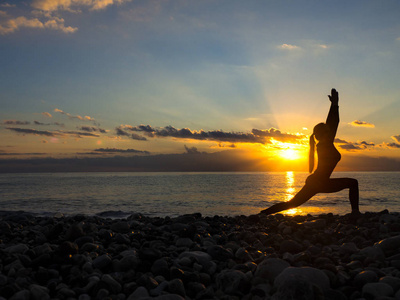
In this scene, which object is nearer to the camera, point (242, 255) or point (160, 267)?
point (160, 267)

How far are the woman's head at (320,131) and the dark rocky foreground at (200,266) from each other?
248 centimetres

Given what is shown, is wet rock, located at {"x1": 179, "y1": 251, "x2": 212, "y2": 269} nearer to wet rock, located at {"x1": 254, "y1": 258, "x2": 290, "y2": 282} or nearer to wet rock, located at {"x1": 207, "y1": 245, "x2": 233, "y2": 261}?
wet rock, located at {"x1": 207, "y1": 245, "x2": 233, "y2": 261}

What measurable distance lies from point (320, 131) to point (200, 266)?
5252 millimetres

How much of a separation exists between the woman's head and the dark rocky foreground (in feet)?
8.14

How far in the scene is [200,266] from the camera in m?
5.23

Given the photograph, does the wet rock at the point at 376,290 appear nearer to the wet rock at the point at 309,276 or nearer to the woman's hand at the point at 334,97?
the wet rock at the point at 309,276

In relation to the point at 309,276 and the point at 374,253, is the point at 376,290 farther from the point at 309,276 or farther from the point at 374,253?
the point at 374,253

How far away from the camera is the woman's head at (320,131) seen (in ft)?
28.3

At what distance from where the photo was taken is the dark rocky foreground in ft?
13.7

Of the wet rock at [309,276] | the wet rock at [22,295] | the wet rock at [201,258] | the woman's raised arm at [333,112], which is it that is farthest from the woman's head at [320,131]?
the wet rock at [22,295]

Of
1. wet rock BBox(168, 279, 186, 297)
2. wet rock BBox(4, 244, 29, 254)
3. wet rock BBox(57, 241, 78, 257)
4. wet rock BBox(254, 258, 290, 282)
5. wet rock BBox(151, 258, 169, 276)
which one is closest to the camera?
wet rock BBox(168, 279, 186, 297)

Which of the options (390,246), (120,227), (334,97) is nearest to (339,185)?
(334,97)

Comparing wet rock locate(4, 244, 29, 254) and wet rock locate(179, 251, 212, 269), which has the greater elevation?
wet rock locate(179, 251, 212, 269)

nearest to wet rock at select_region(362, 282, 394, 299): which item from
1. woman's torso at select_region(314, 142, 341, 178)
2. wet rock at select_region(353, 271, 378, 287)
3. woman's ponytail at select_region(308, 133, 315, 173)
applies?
wet rock at select_region(353, 271, 378, 287)
